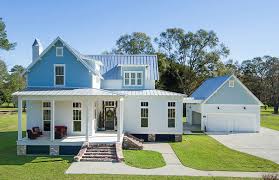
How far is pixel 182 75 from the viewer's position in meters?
55.4

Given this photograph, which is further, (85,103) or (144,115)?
(144,115)

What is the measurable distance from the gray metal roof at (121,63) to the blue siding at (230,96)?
827cm

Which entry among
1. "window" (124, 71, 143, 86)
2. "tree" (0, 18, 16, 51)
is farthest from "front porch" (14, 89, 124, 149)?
"tree" (0, 18, 16, 51)

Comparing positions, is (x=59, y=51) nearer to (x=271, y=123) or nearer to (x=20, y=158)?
(x=20, y=158)

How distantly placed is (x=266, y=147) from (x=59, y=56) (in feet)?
53.6

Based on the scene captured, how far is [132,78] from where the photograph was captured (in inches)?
1080

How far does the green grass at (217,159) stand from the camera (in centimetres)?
1633

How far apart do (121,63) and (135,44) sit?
26461 millimetres

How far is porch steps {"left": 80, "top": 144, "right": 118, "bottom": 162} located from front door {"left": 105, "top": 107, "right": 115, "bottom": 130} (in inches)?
245

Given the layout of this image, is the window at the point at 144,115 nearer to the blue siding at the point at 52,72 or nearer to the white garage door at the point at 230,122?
the blue siding at the point at 52,72

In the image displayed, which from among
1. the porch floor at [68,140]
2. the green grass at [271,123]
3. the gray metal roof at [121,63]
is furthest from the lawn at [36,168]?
the green grass at [271,123]

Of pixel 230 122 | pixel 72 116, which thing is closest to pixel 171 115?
pixel 72 116

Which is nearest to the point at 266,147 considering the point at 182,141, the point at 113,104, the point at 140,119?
the point at 182,141

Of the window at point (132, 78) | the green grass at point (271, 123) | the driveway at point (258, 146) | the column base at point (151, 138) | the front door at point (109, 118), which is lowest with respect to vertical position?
the green grass at point (271, 123)
